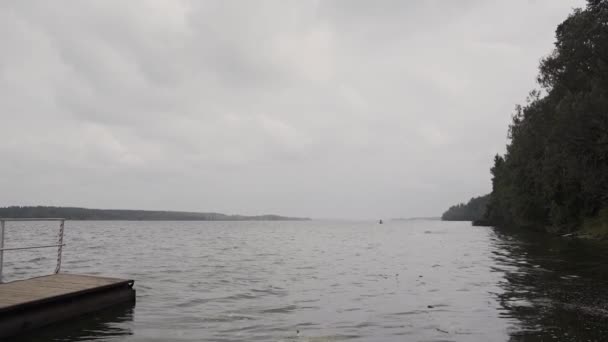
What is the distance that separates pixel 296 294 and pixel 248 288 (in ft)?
9.86

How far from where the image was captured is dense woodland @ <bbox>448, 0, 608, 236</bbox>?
38.9 metres

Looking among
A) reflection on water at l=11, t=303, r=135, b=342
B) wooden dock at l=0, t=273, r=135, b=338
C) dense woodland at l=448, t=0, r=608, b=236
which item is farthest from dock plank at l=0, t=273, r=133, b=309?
dense woodland at l=448, t=0, r=608, b=236

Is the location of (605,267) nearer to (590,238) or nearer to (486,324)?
(486,324)

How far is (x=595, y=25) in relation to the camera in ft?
123

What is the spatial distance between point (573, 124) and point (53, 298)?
4320 cm

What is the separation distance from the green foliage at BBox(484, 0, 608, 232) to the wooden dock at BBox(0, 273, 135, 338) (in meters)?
39.7

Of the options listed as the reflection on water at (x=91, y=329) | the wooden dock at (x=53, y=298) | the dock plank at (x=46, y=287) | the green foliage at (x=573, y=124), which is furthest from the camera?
the green foliage at (x=573, y=124)

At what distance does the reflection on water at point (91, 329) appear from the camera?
38.3 ft

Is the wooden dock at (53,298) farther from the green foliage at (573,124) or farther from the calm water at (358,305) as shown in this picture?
the green foliage at (573,124)

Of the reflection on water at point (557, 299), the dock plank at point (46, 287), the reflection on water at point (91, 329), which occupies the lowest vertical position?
the reflection on water at point (91, 329)

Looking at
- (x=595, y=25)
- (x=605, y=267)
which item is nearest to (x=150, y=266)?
(x=605, y=267)

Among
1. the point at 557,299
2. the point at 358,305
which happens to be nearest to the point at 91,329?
the point at 358,305

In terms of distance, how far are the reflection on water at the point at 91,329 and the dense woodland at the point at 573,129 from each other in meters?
38.7

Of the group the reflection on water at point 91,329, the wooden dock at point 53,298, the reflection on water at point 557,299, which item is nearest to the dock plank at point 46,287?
the wooden dock at point 53,298
